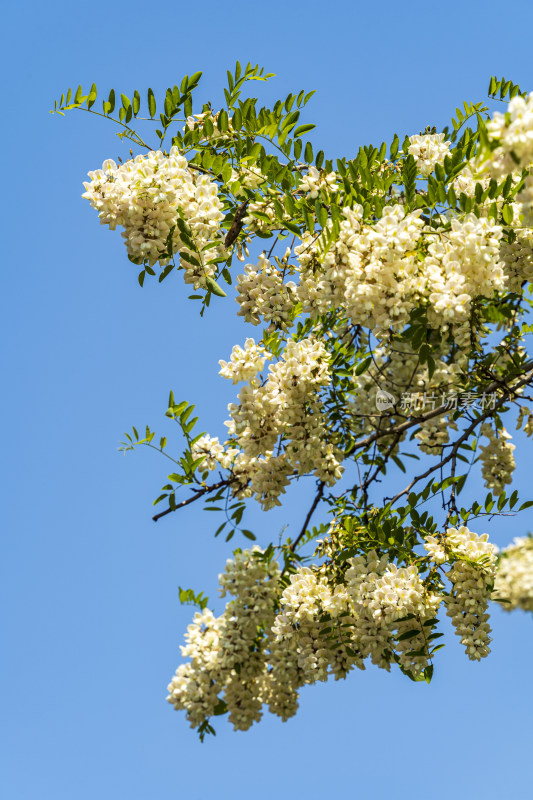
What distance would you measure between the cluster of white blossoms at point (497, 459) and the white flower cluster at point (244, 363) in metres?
1.99

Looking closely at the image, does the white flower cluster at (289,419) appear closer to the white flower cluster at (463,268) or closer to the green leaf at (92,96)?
the white flower cluster at (463,268)

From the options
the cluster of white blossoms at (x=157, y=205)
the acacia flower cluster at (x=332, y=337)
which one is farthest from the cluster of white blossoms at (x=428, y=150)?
the cluster of white blossoms at (x=157, y=205)

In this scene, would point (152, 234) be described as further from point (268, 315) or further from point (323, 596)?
point (323, 596)

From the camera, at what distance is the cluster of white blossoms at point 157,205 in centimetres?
439

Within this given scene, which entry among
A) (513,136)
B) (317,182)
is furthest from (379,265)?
(513,136)

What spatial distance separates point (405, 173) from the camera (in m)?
4.75

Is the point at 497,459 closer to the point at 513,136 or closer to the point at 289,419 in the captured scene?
the point at 289,419

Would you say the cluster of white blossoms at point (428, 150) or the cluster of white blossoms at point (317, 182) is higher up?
the cluster of white blossoms at point (428, 150)

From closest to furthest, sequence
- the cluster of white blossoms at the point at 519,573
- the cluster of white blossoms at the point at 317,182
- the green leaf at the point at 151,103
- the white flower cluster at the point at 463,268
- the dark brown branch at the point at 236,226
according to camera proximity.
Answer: the cluster of white blossoms at the point at 519,573 → the white flower cluster at the point at 463,268 → the cluster of white blossoms at the point at 317,182 → the green leaf at the point at 151,103 → the dark brown branch at the point at 236,226

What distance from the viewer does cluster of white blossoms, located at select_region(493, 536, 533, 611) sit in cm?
304

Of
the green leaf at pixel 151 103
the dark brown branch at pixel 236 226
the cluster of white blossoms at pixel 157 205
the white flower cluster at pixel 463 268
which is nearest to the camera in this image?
the white flower cluster at pixel 463 268

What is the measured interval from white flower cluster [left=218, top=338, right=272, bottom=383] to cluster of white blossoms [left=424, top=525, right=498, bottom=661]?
58.3 inches

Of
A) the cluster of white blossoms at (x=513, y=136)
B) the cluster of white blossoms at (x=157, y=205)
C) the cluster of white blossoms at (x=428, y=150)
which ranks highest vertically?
the cluster of white blossoms at (x=428, y=150)

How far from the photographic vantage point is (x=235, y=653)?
6172mm
